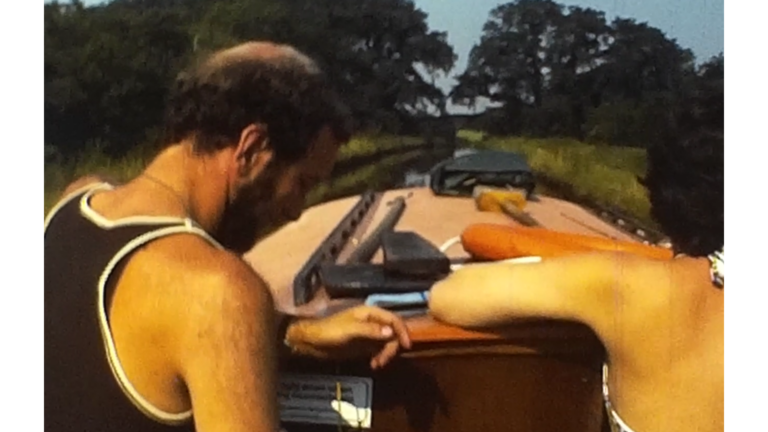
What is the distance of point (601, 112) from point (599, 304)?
0.15 meters

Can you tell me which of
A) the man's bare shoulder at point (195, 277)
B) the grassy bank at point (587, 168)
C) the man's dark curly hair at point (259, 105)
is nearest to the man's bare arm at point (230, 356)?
the man's bare shoulder at point (195, 277)

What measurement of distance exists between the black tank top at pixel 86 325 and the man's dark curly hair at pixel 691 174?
14.1 inches

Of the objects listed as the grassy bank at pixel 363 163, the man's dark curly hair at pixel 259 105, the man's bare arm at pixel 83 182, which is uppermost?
the man's dark curly hair at pixel 259 105

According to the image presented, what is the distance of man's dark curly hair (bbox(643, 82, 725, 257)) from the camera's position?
75 centimetres

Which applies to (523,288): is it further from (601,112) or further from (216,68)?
(216,68)

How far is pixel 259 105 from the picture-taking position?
28.6 inches

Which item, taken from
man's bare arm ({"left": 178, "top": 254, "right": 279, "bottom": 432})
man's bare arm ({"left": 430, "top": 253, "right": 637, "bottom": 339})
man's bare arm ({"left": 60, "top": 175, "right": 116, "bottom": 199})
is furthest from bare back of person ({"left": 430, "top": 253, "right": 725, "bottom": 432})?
man's bare arm ({"left": 60, "top": 175, "right": 116, "bottom": 199})

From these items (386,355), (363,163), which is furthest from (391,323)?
(363,163)

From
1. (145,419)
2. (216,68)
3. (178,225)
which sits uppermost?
(216,68)

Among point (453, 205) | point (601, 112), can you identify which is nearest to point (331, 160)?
point (453, 205)

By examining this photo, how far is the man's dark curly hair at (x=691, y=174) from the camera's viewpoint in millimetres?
745

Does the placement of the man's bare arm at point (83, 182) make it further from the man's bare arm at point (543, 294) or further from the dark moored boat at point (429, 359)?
the man's bare arm at point (543, 294)

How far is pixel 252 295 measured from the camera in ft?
2.32

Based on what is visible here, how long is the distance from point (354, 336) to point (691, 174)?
0.30 m
